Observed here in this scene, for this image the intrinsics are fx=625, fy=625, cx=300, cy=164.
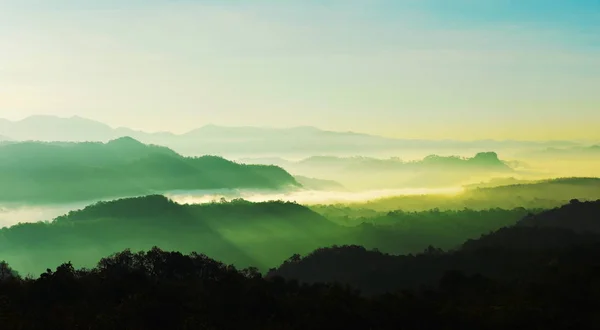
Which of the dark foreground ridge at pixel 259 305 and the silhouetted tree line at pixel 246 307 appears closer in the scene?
the silhouetted tree line at pixel 246 307

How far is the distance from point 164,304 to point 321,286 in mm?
42737

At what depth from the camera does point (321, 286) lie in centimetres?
10856

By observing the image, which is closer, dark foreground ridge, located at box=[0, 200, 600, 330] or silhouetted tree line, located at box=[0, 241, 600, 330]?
silhouetted tree line, located at box=[0, 241, 600, 330]

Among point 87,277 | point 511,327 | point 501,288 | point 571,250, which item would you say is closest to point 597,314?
point 511,327

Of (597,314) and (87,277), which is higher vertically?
(87,277)

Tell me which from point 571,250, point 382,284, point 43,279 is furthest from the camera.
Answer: point 382,284

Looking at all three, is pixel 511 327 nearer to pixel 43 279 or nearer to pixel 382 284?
pixel 43 279

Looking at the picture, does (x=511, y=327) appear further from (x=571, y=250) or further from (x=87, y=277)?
(x=571, y=250)

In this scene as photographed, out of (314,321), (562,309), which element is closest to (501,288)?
(562,309)

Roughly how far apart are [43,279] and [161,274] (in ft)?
105

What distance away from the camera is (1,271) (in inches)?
4845

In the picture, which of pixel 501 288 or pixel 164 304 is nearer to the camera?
pixel 164 304

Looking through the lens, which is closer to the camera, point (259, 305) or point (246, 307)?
point (246, 307)

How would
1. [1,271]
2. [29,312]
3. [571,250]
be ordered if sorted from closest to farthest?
1. [29,312]
2. [1,271]
3. [571,250]
